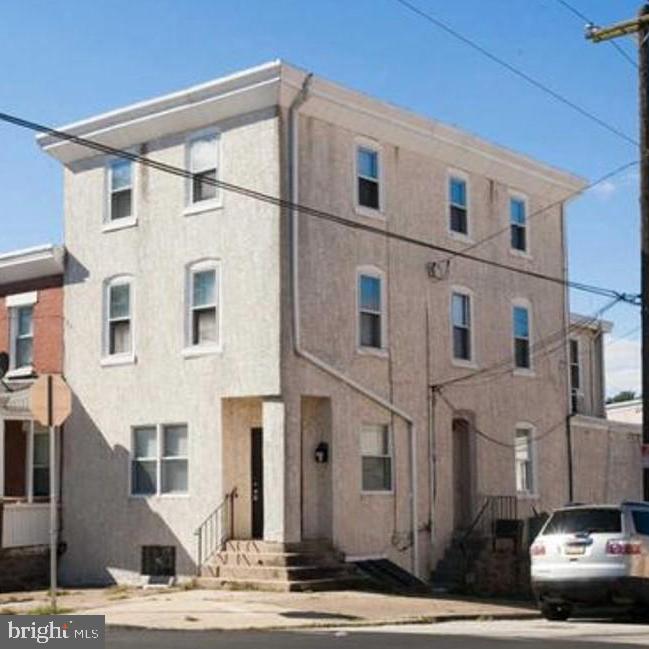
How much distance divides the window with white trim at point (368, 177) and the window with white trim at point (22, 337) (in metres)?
7.98

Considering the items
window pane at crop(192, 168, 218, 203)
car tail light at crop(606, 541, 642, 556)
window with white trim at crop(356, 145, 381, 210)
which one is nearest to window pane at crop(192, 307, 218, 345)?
window pane at crop(192, 168, 218, 203)

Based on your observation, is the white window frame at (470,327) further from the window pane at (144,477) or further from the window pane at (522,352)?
the window pane at (144,477)

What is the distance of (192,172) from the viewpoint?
24.8 m

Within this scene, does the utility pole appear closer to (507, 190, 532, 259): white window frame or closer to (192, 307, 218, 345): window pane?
(507, 190, 532, 259): white window frame

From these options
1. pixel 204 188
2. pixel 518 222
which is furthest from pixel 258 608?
pixel 518 222

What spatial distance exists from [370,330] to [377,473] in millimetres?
2868

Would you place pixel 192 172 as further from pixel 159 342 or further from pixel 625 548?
pixel 625 548

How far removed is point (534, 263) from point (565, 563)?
1382 cm

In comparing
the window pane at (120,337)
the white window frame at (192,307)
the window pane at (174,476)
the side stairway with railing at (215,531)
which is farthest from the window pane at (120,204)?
the side stairway with railing at (215,531)

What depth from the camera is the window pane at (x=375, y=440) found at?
80.8ft

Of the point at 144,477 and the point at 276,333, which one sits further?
the point at 144,477

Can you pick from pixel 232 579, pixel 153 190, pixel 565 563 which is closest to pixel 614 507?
pixel 565 563

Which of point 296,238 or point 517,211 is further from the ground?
point 517,211

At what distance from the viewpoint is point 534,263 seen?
30.4 m
